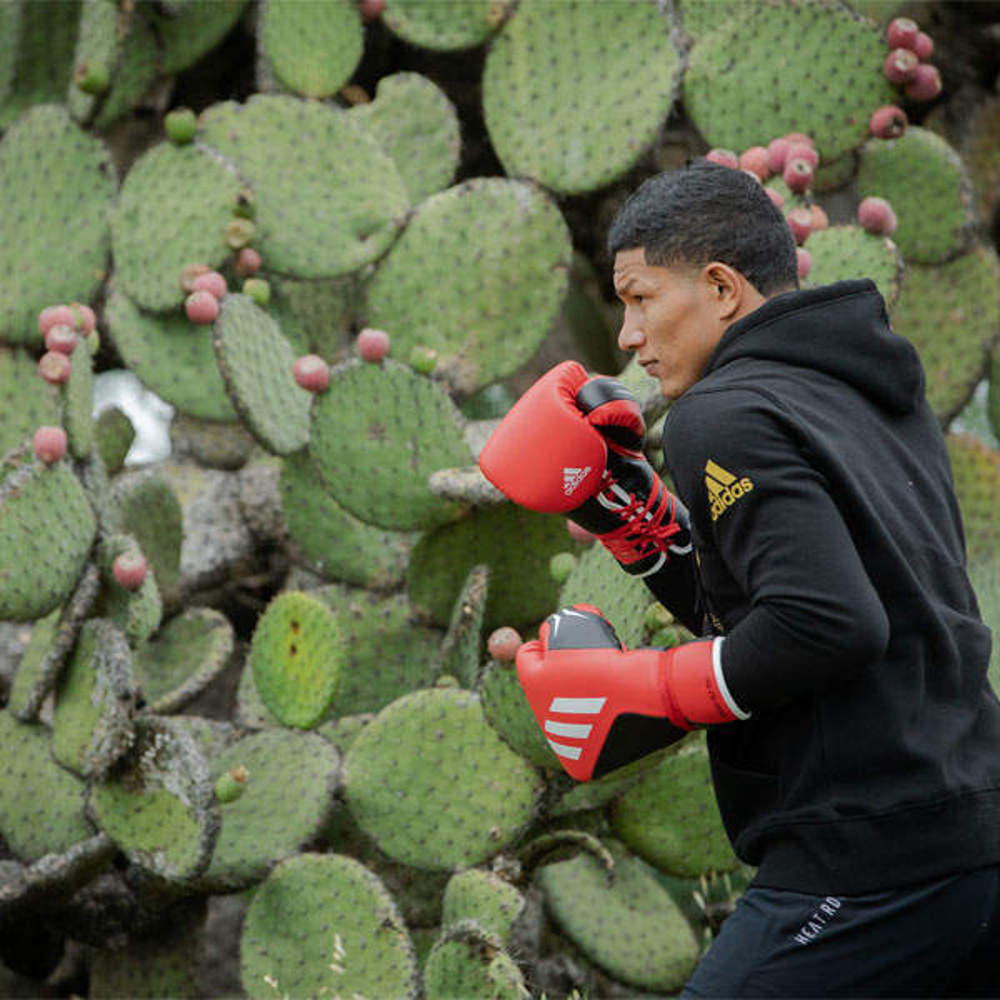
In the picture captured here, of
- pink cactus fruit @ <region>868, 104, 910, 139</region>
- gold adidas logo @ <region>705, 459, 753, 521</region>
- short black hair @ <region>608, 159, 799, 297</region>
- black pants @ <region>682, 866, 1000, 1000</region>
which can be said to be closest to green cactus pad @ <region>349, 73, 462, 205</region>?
pink cactus fruit @ <region>868, 104, 910, 139</region>

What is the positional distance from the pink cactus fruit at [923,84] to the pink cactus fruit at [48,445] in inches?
98.0

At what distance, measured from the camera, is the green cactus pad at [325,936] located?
270 cm

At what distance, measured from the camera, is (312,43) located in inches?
166

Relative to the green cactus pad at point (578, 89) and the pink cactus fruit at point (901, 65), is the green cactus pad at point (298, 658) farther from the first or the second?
the pink cactus fruit at point (901, 65)

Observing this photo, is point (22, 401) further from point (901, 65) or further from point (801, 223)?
point (901, 65)

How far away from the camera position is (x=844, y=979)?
1.56 meters

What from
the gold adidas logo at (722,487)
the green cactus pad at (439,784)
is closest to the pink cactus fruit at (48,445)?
the green cactus pad at (439,784)

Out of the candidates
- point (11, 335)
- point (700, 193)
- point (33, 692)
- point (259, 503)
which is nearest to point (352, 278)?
point (259, 503)

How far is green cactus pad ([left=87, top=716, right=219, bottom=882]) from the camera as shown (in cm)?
275

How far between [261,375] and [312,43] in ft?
4.22

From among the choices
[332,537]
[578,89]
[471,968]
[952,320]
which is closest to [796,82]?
[578,89]

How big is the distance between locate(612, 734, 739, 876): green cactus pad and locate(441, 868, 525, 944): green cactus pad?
0.36 meters

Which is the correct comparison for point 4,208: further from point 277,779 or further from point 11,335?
point 277,779

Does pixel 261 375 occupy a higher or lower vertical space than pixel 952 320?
higher
